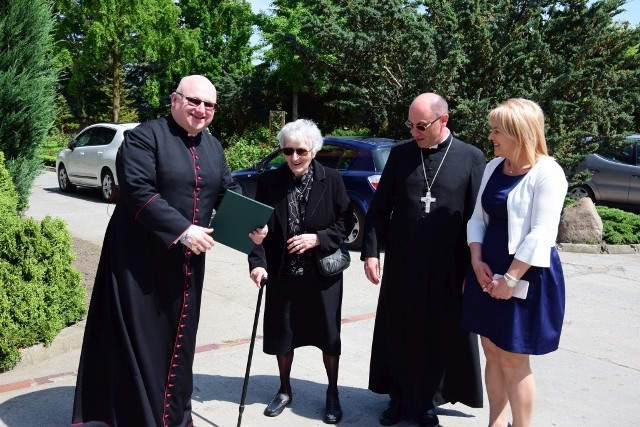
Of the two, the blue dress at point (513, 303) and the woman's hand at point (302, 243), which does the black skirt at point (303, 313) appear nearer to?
the woman's hand at point (302, 243)

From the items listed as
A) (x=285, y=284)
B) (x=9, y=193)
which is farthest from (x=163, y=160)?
(x=9, y=193)

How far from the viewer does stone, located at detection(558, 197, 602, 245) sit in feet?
36.2

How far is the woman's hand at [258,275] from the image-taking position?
4.06m

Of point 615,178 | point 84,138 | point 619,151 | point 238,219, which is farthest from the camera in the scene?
point 84,138

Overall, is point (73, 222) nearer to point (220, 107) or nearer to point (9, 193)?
point (9, 193)

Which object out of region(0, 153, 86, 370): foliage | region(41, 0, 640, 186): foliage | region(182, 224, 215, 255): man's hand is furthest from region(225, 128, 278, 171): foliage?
region(182, 224, 215, 255): man's hand

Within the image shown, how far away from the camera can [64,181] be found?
15750 millimetres

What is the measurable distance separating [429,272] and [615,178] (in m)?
11.0

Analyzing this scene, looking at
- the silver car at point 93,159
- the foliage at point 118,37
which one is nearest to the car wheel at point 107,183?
the silver car at point 93,159

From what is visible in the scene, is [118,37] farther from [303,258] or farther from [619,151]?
[303,258]

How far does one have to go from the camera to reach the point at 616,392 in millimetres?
4840

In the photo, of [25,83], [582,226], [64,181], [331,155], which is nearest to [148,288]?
[25,83]

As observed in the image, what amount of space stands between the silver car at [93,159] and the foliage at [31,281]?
8.52 metres

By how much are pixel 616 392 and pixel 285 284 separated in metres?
2.52
